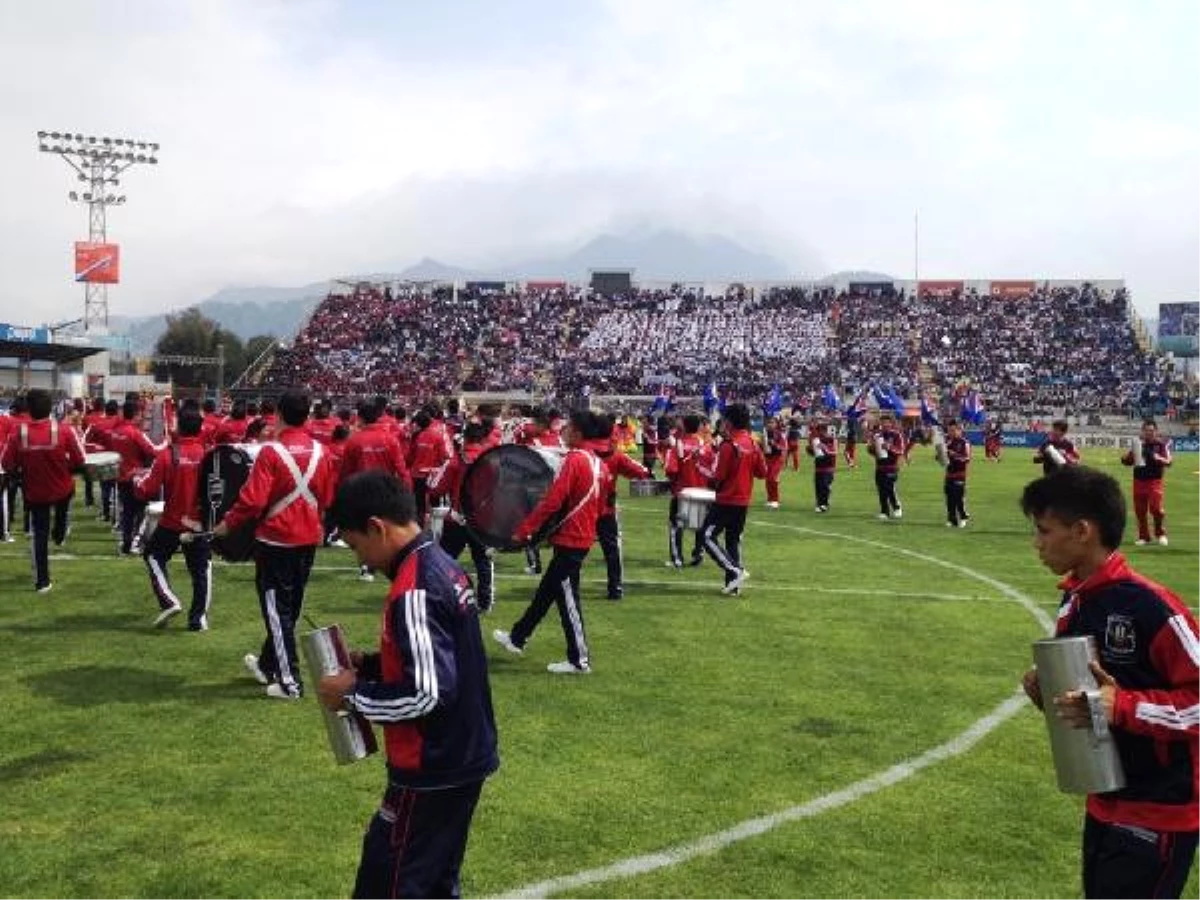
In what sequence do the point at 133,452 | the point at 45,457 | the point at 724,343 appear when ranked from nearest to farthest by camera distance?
the point at 45,457, the point at 133,452, the point at 724,343

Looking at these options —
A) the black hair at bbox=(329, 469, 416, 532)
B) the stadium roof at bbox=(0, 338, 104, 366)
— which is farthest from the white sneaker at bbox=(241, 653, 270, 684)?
the stadium roof at bbox=(0, 338, 104, 366)

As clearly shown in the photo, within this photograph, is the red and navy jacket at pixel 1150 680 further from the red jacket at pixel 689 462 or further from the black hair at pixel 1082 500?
the red jacket at pixel 689 462

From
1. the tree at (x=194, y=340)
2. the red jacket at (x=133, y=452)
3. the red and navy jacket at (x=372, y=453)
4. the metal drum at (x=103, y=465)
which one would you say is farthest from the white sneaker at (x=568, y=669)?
the tree at (x=194, y=340)

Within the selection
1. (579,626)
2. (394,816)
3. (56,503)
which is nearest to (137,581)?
(56,503)

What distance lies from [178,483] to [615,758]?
232 inches

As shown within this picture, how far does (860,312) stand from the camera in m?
77.2

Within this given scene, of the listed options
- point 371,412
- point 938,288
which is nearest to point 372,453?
point 371,412

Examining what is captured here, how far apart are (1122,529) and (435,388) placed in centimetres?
6569

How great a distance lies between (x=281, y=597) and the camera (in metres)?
8.13

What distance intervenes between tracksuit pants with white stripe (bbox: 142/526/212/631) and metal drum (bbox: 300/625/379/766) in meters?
6.89

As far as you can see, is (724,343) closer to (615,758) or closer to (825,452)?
(825,452)

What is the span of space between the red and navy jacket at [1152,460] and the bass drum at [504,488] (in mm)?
12101

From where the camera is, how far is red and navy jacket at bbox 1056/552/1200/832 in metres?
3.12

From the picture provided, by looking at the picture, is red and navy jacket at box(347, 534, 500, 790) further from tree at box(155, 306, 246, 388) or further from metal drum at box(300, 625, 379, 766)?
tree at box(155, 306, 246, 388)
